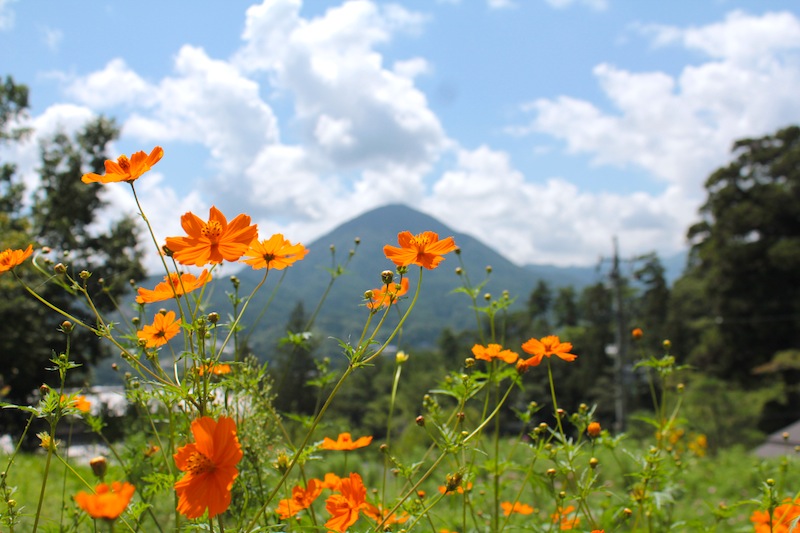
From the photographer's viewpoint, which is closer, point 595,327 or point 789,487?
point 789,487

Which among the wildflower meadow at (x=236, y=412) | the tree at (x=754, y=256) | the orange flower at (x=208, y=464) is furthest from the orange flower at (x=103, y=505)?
the tree at (x=754, y=256)

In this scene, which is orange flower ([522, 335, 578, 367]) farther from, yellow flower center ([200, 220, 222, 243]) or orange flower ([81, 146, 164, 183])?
orange flower ([81, 146, 164, 183])

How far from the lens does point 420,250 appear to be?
1.05 metres

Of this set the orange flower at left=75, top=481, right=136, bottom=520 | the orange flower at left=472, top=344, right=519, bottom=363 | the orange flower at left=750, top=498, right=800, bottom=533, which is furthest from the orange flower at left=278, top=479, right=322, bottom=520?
the orange flower at left=750, top=498, right=800, bottom=533

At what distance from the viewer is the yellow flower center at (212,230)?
93 cm

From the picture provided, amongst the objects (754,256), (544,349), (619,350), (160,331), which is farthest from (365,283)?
(160,331)

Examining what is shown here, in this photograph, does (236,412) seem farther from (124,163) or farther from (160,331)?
(124,163)

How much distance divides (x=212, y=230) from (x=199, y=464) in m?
0.36

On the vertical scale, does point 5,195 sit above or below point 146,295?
above

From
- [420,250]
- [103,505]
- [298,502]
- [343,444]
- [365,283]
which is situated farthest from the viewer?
[365,283]

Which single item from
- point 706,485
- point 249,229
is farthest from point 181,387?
point 706,485

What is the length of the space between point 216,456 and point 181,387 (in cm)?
16

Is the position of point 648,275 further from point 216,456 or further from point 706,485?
point 216,456

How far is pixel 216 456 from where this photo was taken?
2.57 ft
